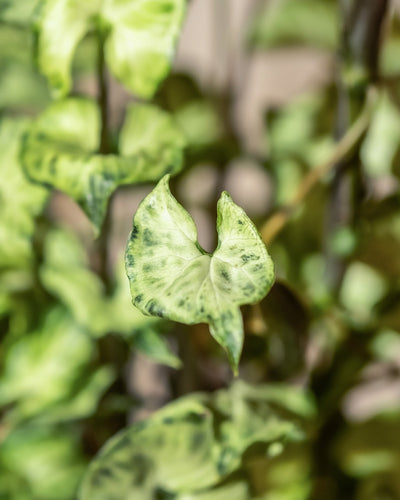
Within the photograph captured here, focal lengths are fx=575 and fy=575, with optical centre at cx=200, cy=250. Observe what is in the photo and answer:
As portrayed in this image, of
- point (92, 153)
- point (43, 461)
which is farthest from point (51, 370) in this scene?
point (92, 153)

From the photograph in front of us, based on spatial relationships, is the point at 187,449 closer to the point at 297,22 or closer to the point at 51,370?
the point at 51,370

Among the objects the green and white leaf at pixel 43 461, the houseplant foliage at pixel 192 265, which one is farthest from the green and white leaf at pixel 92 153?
the green and white leaf at pixel 43 461

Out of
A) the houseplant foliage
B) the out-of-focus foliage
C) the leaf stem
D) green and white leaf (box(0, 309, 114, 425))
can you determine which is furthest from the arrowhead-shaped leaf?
the out-of-focus foliage

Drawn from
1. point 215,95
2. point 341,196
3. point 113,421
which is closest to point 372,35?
point 341,196

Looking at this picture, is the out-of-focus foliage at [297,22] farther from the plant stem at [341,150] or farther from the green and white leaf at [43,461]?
the green and white leaf at [43,461]

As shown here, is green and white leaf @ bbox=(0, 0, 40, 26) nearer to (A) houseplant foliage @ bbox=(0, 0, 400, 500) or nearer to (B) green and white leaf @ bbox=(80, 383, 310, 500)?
(A) houseplant foliage @ bbox=(0, 0, 400, 500)

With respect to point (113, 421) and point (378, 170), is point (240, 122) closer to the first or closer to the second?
point (378, 170)
